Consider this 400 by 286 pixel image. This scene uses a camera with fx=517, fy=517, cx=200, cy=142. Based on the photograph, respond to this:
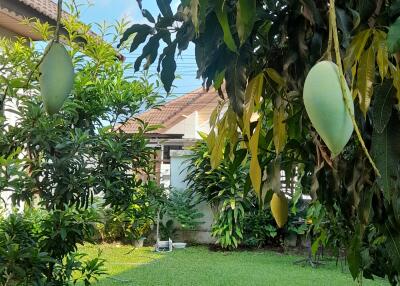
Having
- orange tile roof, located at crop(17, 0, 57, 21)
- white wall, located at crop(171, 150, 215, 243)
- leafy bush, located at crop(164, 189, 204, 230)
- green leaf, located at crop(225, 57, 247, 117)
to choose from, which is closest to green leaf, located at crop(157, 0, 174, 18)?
green leaf, located at crop(225, 57, 247, 117)

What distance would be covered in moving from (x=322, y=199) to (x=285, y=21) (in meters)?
0.44

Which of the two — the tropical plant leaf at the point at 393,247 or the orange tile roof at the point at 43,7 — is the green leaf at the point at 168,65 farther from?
the orange tile roof at the point at 43,7

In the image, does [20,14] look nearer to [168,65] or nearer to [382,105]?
[168,65]

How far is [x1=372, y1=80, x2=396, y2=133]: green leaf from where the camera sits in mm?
655

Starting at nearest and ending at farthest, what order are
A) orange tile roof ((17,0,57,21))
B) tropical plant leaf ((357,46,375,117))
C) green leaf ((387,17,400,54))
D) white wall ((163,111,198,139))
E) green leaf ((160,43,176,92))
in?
green leaf ((387,17,400,54))
tropical plant leaf ((357,46,375,117))
green leaf ((160,43,176,92))
orange tile roof ((17,0,57,21))
white wall ((163,111,198,139))

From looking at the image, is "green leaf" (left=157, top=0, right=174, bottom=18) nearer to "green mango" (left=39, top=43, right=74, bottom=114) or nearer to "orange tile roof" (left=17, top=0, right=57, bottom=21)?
"green mango" (left=39, top=43, right=74, bottom=114)

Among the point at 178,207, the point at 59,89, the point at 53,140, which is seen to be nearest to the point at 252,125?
the point at 59,89

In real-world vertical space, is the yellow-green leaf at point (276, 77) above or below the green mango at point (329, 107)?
above

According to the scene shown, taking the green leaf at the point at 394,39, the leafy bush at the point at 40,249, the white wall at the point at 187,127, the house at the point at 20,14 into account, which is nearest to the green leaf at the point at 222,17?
the green leaf at the point at 394,39

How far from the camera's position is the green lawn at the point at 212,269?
158 inches

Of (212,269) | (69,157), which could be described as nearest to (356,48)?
(69,157)

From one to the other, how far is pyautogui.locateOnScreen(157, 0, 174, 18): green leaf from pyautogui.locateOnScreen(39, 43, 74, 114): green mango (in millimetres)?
304

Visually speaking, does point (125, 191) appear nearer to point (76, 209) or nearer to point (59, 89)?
point (76, 209)

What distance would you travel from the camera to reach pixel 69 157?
1887mm
